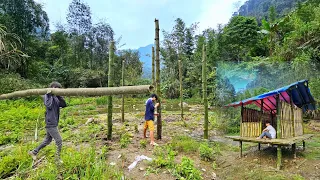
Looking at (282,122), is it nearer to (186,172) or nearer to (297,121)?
(297,121)

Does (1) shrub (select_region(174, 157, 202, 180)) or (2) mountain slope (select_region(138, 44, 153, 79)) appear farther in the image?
(2) mountain slope (select_region(138, 44, 153, 79))

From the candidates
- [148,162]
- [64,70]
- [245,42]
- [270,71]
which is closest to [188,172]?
[148,162]

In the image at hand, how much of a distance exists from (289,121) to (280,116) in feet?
2.80

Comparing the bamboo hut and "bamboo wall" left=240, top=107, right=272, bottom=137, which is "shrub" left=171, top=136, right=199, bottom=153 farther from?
"bamboo wall" left=240, top=107, right=272, bottom=137

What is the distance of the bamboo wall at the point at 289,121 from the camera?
634 cm

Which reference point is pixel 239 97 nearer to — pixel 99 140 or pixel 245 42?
pixel 99 140

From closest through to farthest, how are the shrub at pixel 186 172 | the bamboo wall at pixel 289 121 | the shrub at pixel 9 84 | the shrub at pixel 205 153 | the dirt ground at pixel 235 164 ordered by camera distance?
the shrub at pixel 186 172 < the dirt ground at pixel 235 164 < the shrub at pixel 205 153 < the bamboo wall at pixel 289 121 < the shrub at pixel 9 84

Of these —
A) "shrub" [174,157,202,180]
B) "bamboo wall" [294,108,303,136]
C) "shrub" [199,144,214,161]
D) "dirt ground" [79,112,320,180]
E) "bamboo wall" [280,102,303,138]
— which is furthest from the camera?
"bamboo wall" [294,108,303,136]

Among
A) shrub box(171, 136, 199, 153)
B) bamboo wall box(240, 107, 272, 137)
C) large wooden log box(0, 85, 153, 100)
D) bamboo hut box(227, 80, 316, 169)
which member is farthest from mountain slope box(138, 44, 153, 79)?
large wooden log box(0, 85, 153, 100)

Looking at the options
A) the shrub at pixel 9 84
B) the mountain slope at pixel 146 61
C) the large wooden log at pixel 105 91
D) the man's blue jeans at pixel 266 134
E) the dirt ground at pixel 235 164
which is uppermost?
the mountain slope at pixel 146 61

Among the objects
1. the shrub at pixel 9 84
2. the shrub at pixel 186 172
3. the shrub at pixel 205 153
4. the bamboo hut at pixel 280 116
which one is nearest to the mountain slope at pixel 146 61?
the shrub at pixel 9 84

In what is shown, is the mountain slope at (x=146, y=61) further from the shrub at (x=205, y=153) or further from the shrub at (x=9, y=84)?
the shrub at (x=205, y=153)

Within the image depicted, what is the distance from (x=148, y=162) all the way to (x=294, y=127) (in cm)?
479

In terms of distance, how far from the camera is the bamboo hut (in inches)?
243
